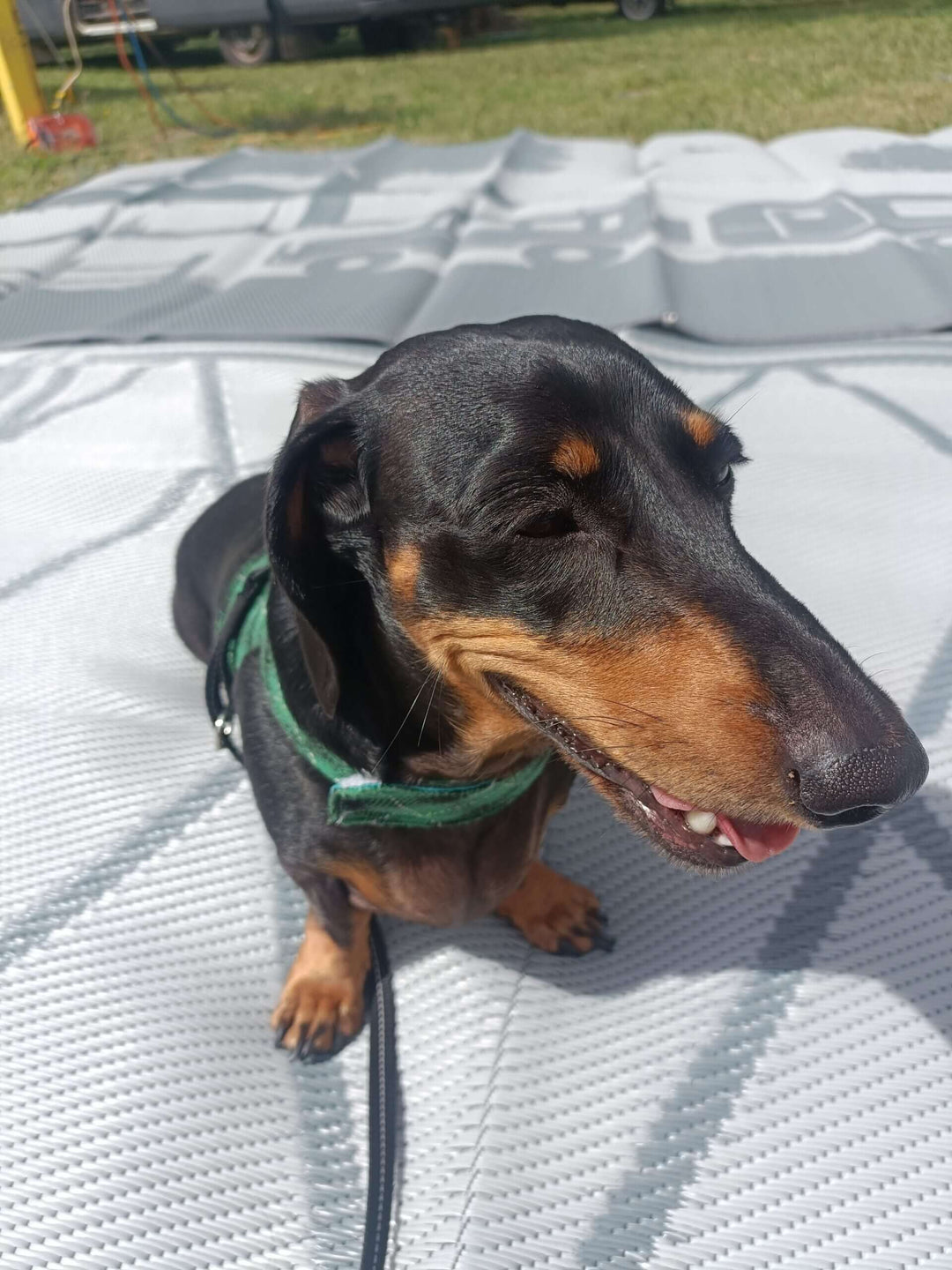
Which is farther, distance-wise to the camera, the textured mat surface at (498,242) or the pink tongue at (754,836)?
the textured mat surface at (498,242)

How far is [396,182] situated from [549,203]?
114 centimetres

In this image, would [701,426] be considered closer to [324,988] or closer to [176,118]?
[324,988]

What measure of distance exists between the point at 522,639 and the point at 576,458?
0.27 metres

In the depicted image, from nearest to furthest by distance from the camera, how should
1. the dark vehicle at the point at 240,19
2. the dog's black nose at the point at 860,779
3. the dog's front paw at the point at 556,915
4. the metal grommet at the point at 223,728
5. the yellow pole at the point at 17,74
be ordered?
the dog's black nose at the point at 860,779 → the dog's front paw at the point at 556,915 → the metal grommet at the point at 223,728 → the yellow pole at the point at 17,74 → the dark vehicle at the point at 240,19

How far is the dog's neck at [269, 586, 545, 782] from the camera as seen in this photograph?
1.63 metres

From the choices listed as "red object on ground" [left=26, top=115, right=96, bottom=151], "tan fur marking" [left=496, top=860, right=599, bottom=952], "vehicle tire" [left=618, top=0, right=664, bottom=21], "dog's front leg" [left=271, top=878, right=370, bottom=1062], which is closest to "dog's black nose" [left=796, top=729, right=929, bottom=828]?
"tan fur marking" [left=496, top=860, right=599, bottom=952]

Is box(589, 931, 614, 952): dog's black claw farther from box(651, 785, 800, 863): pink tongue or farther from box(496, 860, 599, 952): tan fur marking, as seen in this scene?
box(651, 785, 800, 863): pink tongue

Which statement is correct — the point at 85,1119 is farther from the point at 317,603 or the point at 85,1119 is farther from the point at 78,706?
the point at 78,706

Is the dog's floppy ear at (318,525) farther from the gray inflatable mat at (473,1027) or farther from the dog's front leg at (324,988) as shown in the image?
the gray inflatable mat at (473,1027)

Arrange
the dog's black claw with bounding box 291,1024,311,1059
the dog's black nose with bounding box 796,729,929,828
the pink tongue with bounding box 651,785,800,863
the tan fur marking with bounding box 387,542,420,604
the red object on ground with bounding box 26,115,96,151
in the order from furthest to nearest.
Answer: the red object on ground with bounding box 26,115,96,151 → the dog's black claw with bounding box 291,1024,311,1059 → the tan fur marking with bounding box 387,542,420,604 → the pink tongue with bounding box 651,785,800,863 → the dog's black nose with bounding box 796,729,929,828

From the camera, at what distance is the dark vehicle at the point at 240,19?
43.7 feet

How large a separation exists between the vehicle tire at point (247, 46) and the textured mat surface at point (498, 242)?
9.54 meters

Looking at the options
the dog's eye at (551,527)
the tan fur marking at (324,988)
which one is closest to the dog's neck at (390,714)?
the dog's eye at (551,527)

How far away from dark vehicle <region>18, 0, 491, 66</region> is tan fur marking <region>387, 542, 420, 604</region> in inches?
543
